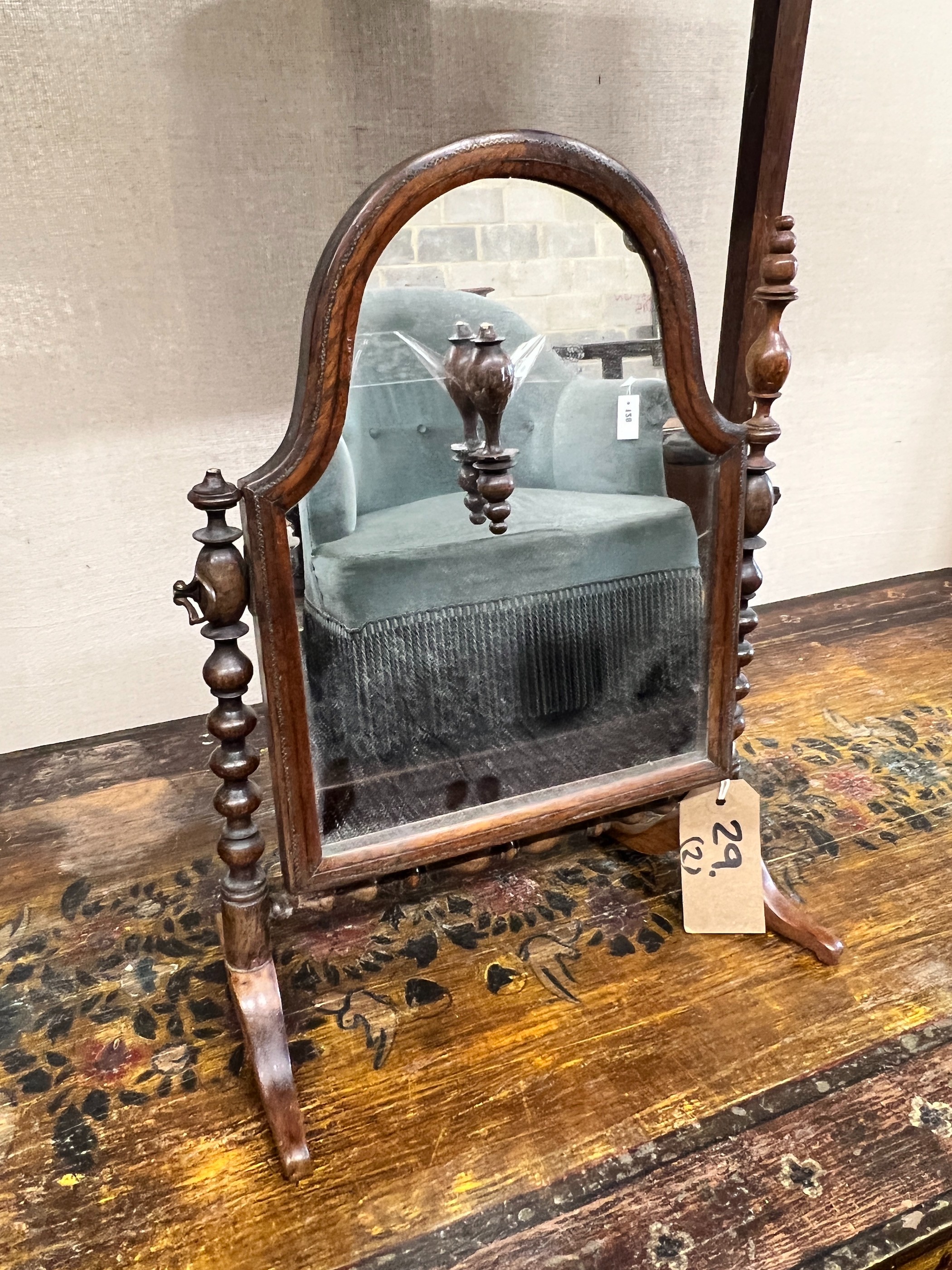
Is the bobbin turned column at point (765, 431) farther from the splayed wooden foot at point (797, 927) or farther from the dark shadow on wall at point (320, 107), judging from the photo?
the dark shadow on wall at point (320, 107)

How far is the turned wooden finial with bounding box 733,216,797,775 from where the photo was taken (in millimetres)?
783

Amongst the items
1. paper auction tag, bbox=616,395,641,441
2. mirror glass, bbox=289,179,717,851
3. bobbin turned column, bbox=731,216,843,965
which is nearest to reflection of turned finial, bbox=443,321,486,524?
mirror glass, bbox=289,179,717,851

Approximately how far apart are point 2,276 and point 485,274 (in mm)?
736

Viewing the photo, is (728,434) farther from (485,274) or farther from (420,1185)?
(420,1185)

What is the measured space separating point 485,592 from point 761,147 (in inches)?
24.5

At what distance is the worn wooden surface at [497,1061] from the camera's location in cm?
69

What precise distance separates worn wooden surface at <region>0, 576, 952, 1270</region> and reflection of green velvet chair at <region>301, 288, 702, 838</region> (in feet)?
0.75

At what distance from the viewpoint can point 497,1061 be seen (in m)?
0.83

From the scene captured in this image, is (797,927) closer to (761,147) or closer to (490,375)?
(490,375)

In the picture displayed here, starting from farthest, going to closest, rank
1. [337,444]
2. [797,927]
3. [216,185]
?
[216,185] → [797,927] → [337,444]

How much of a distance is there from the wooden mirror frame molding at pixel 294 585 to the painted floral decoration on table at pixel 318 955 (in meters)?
0.10

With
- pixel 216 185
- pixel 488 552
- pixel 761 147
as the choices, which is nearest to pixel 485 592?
pixel 488 552

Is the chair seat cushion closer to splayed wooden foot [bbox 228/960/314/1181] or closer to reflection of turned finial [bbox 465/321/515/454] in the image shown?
reflection of turned finial [bbox 465/321/515/454]

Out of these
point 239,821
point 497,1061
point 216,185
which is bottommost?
point 497,1061
